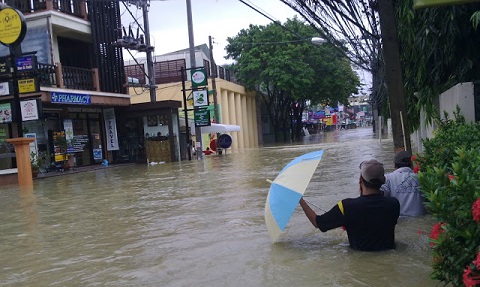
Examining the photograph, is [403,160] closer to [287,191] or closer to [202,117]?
[287,191]

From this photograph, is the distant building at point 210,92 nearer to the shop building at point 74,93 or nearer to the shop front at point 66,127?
the shop building at point 74,93

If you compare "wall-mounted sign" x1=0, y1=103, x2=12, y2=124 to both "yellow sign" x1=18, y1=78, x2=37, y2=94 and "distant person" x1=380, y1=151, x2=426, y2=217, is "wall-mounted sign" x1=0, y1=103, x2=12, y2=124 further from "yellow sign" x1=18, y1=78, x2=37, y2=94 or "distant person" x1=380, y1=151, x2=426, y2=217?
"distant person" x1=380, y1=151, x2=426, y2=217

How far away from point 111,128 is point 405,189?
2153 centimetres

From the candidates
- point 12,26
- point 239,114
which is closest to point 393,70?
point 12,26

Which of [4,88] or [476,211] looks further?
[4,88]

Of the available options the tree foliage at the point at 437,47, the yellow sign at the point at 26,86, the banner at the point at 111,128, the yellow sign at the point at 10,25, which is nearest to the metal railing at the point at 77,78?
the banner at the point at 111,128

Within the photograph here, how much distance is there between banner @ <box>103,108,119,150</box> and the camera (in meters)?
25.4

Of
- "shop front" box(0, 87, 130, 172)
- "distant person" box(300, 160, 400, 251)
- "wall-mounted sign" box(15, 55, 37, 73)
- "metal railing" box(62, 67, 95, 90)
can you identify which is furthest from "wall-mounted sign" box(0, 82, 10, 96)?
"distant person" box(300, 160, 400, 251)

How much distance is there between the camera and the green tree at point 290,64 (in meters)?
38.3

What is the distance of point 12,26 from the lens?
1520 cm

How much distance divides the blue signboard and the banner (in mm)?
3121

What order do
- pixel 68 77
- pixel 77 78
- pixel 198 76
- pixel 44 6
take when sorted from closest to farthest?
pixel 44 6 → pixel 68 77 → pixel 77 78 → pixel 198 76

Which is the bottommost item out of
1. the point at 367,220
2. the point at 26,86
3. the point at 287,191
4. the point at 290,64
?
the point at 367,220

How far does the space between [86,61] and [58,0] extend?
11.9ft
